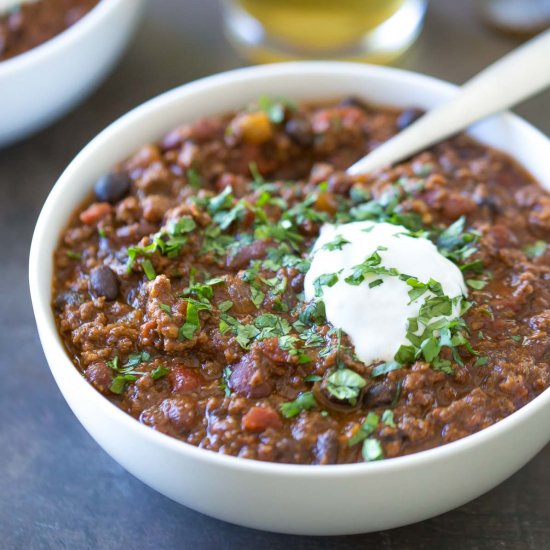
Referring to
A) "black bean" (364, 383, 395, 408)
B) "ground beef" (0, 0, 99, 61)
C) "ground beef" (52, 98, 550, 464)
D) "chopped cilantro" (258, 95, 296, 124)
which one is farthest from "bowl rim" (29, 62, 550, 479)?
"ground beef" (0, 0, 99, 61)

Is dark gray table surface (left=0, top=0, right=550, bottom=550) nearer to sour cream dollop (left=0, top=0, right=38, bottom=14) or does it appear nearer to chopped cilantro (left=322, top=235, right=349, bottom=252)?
sour cream dollop (left=0, top=0, right=38, bottom=14)

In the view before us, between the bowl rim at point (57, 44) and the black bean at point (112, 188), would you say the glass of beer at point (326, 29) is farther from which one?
the black bean at point (112, 188)

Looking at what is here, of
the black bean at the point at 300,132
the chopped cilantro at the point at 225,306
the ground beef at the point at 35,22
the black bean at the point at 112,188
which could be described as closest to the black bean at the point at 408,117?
the black bean at the point at 300,132

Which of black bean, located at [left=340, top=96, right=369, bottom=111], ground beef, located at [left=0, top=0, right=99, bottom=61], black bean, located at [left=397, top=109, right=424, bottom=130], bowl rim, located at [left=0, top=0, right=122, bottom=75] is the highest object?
bowl rim, located at [left=0, top=0, right=122, bottom=75]

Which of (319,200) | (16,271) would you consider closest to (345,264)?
(319,200)

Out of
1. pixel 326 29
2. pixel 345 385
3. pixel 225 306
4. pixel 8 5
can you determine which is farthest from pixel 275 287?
pixel 8 5

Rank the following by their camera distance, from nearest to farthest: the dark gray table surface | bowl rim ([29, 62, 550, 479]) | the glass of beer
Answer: bowl rim ([29, 62, 550, 479]), the dark gray table surface, the glass of beer
